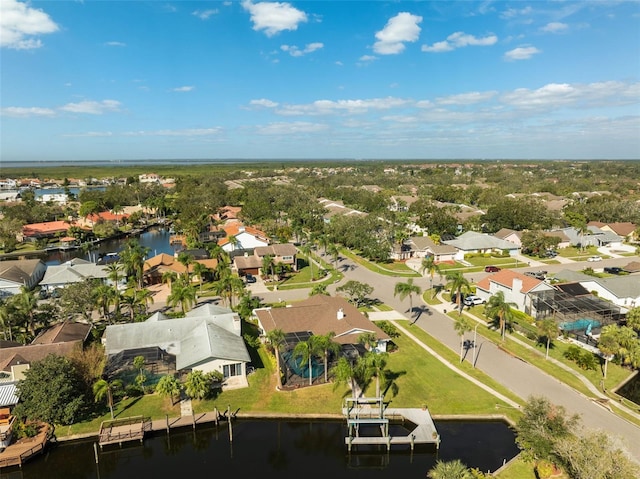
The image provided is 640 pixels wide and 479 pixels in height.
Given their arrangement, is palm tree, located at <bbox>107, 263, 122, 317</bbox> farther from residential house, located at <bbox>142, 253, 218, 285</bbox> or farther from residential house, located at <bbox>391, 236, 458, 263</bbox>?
residential house, located at <bbox>391, 236, 458, 263</bbox>

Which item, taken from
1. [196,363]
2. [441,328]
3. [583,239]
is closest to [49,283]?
[196,363]

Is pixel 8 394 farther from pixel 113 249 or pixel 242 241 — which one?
pixel 113 249

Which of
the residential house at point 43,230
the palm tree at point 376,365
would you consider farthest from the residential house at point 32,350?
the residential house at point 43,230

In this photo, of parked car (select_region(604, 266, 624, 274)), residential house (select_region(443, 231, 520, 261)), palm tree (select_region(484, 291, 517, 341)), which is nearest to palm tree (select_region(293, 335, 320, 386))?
palm tree (select_region(484, 291, 517, 341))

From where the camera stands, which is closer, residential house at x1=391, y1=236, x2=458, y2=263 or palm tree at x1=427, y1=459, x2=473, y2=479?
palm tree at x1=427, y1=459, x2=473, y2=479

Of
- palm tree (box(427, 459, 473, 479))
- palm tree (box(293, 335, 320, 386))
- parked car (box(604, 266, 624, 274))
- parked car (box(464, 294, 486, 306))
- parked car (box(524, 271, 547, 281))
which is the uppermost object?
palm tree (box(293, 335, 320, 386))
